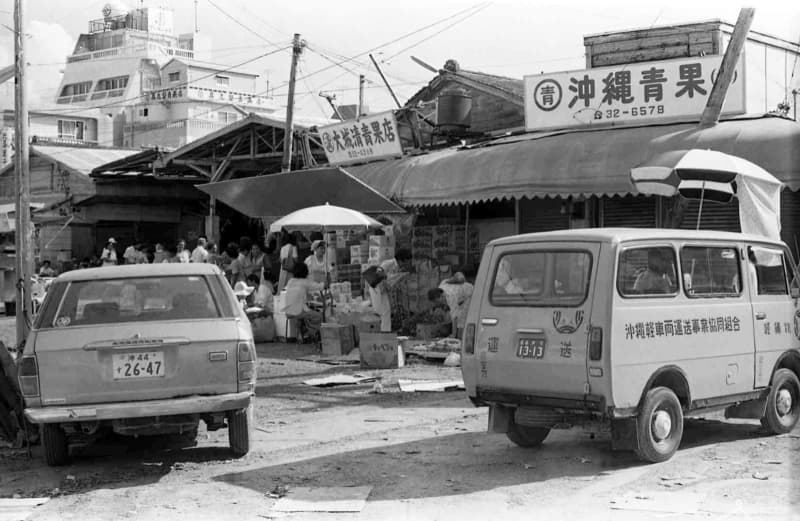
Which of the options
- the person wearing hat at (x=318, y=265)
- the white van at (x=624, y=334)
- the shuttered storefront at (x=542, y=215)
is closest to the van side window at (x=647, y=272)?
the white van at (x=624, y=334)

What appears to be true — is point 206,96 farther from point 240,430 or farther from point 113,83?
point 240,430

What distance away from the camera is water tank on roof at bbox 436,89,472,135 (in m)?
19.7

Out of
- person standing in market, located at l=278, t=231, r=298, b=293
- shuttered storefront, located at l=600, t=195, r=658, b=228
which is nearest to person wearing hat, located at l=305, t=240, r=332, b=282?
person standing in market, located at l=278, t=231, r=298, b=293

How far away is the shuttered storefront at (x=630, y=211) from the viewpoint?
14688 millimetres

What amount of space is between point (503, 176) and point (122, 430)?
345 inches

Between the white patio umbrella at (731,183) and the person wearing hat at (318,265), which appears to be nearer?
the white patio umbrella at (731,183)

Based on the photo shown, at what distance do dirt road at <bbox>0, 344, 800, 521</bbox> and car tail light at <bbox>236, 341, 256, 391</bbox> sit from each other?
0.71 metres

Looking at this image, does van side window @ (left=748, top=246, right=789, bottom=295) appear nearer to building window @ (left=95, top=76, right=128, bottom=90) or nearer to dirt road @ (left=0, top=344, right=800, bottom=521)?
dirt road @ (left=0, top=344, right=800, bottom=521)

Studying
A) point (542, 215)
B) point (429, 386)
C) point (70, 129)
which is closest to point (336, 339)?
point (429, 386)

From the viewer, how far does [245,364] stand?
727cm

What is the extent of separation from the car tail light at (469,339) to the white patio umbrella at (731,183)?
442cm

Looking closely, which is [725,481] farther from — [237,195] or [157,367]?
[237,195]

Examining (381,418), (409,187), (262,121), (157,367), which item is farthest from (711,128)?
(262,121)

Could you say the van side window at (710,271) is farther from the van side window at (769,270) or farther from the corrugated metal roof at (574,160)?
the corrugated metal roof at (574,160)
